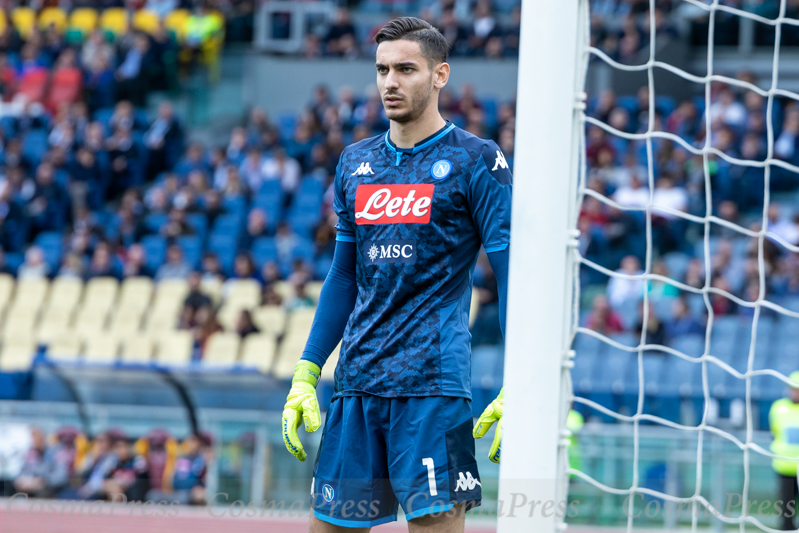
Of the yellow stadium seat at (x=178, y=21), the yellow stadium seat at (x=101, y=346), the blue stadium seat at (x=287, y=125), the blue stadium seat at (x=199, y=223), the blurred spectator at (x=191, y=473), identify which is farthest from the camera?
the yellow stadium seat at (x=178, y=21)

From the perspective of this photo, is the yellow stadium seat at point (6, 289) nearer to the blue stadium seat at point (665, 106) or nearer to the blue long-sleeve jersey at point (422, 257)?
the blue stadium seat at point (665, 106)

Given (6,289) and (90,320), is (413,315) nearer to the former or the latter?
(90,320)

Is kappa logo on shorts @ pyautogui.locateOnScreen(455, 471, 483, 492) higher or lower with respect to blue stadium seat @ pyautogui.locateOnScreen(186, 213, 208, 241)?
lower

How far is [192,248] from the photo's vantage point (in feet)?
38.0

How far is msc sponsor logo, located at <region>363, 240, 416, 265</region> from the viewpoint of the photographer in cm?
259

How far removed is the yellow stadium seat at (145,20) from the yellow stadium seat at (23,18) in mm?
1672

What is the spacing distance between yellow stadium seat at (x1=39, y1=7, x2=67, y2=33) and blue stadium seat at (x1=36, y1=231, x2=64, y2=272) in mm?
4979

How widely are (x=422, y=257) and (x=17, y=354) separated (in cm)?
868

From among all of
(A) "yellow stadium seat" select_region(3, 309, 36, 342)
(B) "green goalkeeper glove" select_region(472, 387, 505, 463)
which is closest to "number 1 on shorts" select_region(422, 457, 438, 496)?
(B) "green goalkeeper glove" select_region(472, 387, 505, 463)

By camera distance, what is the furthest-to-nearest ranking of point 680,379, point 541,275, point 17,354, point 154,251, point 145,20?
point 145,20 < point 154,251 < point 17,354 < point 680,379 < point 541,275

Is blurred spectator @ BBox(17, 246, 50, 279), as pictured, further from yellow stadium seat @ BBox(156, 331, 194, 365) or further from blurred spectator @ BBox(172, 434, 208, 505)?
blurred spectator @ BBox(172, 434, 208, 505)

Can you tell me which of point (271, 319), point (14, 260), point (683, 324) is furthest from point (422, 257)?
point (14, 260)

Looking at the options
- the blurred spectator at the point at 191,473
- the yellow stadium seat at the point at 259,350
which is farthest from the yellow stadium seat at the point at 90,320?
the blurred spectator at the point at 191,473

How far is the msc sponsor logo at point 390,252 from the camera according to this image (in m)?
2.59
